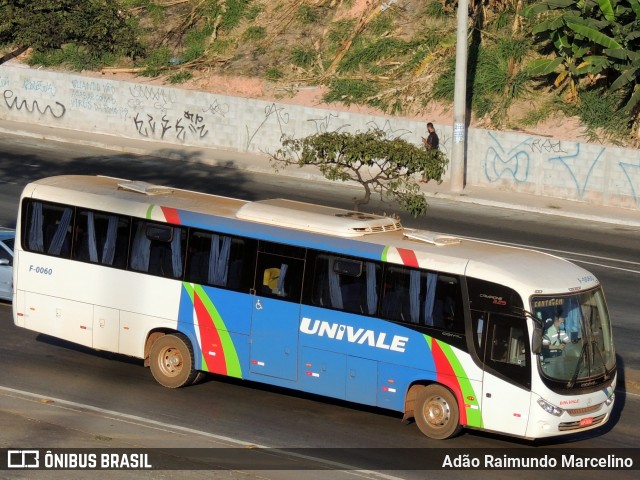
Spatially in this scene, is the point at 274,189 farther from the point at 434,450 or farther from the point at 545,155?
the point at 434,450

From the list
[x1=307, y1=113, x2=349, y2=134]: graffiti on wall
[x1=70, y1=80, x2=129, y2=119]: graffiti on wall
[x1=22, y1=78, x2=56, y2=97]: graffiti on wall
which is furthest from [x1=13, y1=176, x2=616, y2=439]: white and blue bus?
[x1=22, y1=78, x2=56, y2=97]: graffiti on wall

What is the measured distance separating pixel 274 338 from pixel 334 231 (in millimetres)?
1767

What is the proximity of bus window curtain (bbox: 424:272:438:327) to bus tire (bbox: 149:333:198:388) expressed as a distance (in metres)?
3.89

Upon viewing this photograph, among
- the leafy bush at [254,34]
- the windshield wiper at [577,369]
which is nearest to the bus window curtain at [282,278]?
the windshield wiper at [577,369]

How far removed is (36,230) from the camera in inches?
746

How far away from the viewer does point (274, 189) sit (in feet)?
111

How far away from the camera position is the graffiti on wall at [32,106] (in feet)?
142

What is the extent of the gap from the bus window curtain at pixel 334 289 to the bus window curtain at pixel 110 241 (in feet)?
12.5

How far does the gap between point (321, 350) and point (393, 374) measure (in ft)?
3.73

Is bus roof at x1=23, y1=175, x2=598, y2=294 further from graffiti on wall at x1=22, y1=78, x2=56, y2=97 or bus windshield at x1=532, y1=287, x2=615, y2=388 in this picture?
graffiti on wall at x1=22, y1=78, x2=56, y2=97

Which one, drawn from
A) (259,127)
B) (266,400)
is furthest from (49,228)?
(259,127)

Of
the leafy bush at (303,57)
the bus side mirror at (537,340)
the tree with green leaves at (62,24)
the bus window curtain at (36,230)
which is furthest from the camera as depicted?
the leafy bush at (303,57)

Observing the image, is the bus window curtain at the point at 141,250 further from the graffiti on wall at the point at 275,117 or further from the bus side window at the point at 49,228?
the graffiti on wall at the point at 275,117

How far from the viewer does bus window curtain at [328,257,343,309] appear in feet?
53.8
